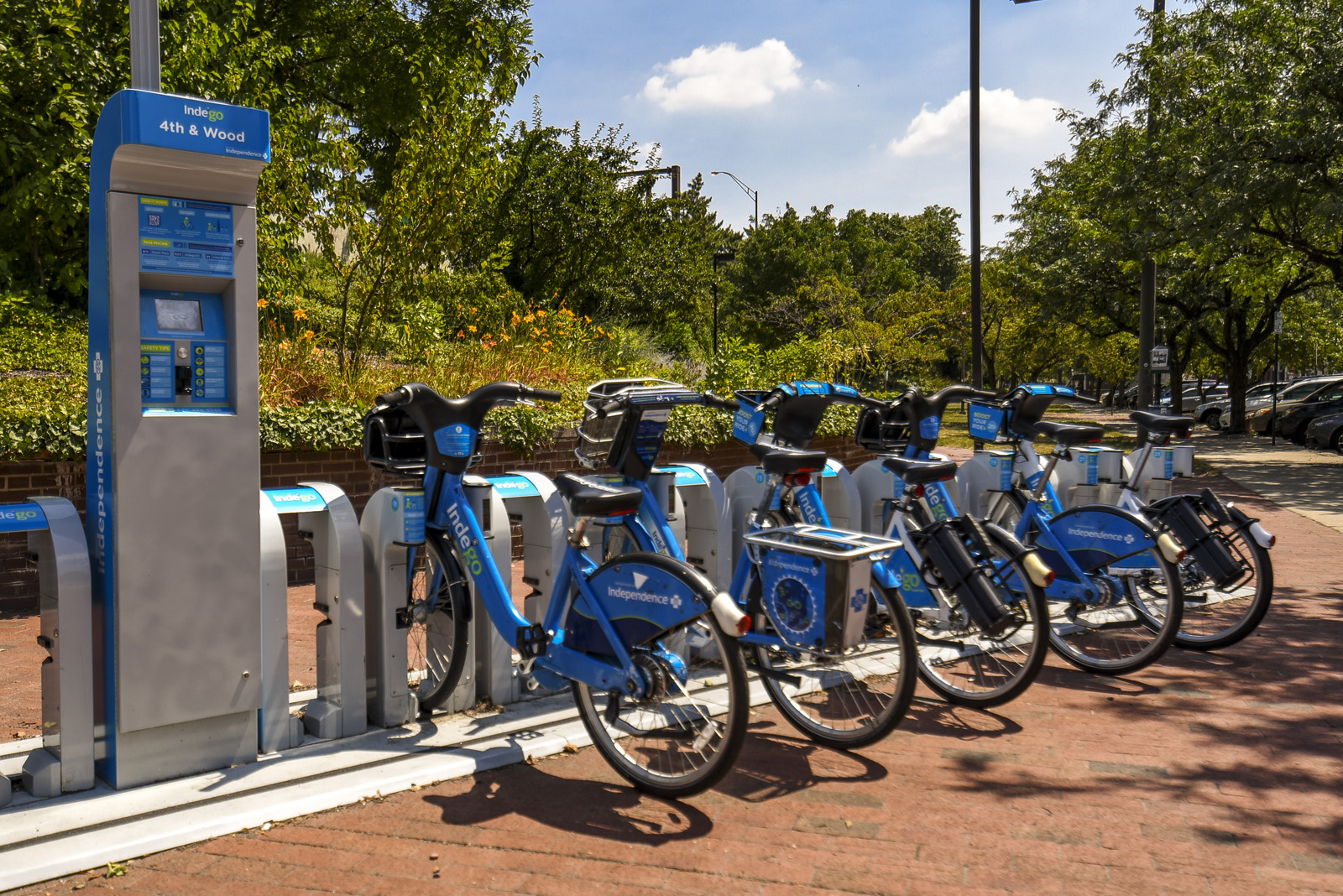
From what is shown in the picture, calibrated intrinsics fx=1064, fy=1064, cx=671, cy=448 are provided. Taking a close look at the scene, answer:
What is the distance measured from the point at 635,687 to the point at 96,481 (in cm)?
212

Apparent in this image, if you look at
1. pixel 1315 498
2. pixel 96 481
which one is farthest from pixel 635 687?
pixel 1315 498

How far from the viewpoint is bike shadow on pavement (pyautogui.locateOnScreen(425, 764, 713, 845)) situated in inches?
142

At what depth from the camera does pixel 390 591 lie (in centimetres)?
449

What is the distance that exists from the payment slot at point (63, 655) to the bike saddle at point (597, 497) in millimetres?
1715

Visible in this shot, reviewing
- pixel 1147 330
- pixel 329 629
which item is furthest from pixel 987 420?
pixel 1147 330

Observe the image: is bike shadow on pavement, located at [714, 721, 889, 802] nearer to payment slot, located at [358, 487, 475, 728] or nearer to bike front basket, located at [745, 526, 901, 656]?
bike front basket, located at [745, 526, 901, 656]

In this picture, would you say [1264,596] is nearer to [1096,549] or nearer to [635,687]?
[1096,549]

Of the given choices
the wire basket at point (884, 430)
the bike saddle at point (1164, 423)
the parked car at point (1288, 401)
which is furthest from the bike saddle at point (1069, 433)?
the parked car at point (1288, 401)

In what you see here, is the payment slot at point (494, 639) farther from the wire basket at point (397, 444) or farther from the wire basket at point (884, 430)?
the wire basket at point (884, 430)

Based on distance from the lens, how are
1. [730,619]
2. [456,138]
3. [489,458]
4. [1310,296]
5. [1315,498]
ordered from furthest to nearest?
[1310,296], [1315,498], [456,138], [489,458], [730,619]

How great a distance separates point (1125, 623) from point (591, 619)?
10.2 ft

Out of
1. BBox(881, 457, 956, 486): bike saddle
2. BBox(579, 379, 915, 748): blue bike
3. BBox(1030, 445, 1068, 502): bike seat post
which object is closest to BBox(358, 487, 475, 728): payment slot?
BBox(579, 379, 915, 748): blue bike

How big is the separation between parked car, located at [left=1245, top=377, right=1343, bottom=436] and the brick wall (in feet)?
67.1

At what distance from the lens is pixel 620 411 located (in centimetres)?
459
